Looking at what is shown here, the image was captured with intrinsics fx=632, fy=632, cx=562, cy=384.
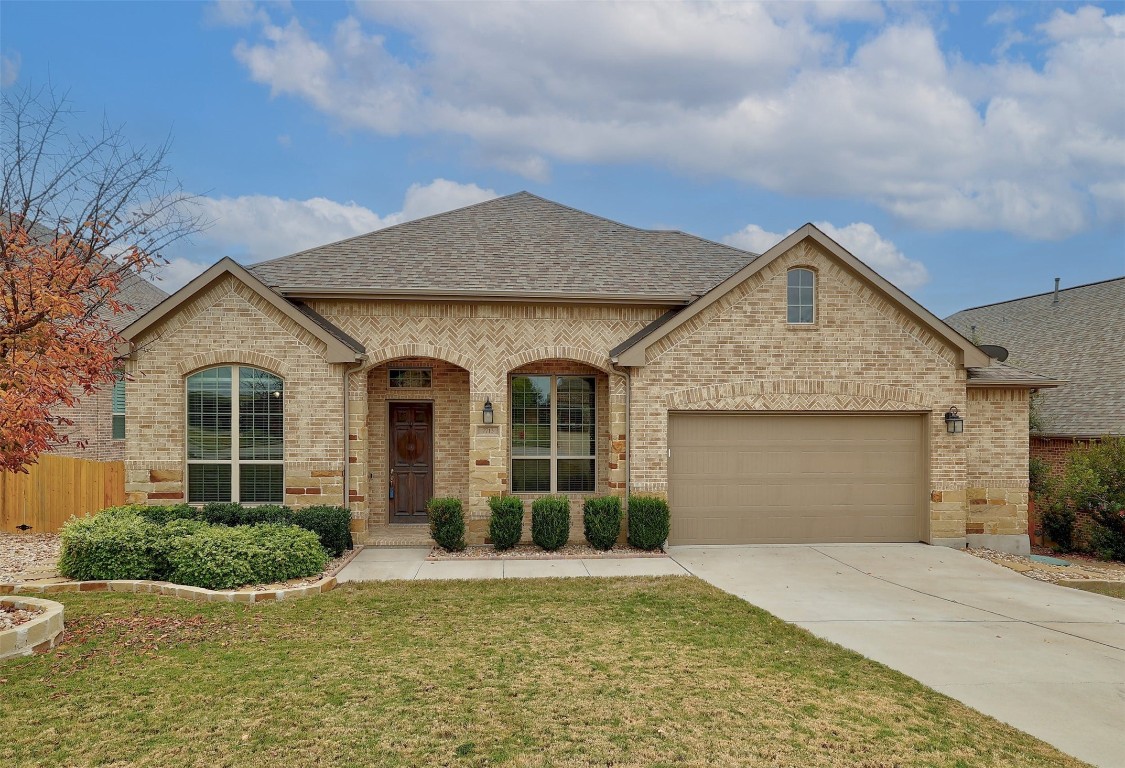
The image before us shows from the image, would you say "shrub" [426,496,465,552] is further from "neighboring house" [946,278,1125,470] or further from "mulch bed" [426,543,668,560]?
"neighboring house" [946,278,1125,470]

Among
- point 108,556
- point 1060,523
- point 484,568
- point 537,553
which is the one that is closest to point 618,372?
point 537,553

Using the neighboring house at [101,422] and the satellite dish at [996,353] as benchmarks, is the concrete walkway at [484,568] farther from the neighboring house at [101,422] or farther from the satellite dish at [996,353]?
the neighboring house at [101,422]

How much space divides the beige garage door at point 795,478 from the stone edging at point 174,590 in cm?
660

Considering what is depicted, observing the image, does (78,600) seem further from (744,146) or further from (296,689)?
(744,146)

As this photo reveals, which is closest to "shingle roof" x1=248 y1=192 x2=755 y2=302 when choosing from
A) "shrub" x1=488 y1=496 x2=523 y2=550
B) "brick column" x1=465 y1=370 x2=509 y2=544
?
"brick column" x1=465 y1=370 x2=509 y2=544

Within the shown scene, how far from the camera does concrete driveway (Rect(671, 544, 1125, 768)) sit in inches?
212

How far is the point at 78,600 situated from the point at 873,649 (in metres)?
9.55

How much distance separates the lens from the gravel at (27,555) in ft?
30.4

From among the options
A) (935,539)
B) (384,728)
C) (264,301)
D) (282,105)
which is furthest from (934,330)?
(282,105)

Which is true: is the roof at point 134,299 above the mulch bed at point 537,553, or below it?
above

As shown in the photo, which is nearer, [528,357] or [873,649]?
[873,649]

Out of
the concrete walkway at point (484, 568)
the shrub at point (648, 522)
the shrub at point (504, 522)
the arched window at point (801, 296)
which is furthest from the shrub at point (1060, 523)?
the shrub at point (504, 522)

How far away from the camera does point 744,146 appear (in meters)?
22.8

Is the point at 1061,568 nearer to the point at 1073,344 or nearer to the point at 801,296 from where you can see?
the point at 801,296
